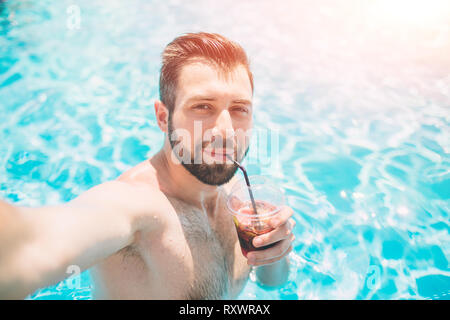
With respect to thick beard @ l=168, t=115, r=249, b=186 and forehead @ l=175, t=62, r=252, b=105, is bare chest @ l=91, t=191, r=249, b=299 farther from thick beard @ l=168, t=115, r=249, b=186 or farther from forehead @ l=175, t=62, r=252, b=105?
forehead @ l=175, t=62, r=252, b=105

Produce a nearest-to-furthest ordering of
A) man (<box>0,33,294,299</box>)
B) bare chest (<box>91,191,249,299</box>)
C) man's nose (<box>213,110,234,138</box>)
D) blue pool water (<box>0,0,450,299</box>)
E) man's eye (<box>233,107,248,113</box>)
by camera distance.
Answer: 1. man (<box>0,33,294,299</box>)
2. bare chest (<box>91,191,249,299</box>)
3. man's nose (<box>213,110,234,138</box>)
4. man's eye (<box>233,107,248,113</box>)
5. blue pool water (<box>0,0,450,299</box>)

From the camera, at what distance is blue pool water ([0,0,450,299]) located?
2.81m

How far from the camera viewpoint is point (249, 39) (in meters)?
6.74

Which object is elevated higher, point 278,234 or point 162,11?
point 162,11

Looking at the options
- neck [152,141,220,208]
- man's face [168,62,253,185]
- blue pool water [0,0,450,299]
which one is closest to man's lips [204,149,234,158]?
man's face [168,62,253,185]

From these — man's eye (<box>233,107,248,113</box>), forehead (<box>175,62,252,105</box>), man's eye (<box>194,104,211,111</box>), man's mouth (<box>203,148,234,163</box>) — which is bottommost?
man's mouth (<box>203,148,234,163</box>)

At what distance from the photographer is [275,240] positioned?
1.53 m

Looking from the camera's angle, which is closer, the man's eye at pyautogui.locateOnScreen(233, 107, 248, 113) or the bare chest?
the bare chest

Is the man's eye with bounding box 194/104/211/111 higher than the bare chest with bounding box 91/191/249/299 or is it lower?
higher

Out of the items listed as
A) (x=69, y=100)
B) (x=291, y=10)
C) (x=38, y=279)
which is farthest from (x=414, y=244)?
(x=291, y=10)

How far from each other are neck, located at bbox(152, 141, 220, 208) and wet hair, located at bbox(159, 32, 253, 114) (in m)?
0.28

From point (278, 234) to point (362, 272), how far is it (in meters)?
1.52

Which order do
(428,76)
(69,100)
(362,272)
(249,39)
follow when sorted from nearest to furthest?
(362,272) → (69,100) → (428,76) → (249,39)
